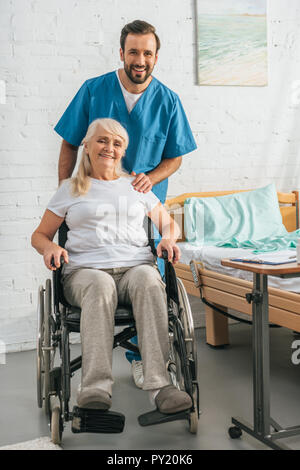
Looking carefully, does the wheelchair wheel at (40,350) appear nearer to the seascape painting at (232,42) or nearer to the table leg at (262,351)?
the table leg at (262,351)

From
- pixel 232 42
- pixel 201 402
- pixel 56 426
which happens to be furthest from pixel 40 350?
pixel 232 42

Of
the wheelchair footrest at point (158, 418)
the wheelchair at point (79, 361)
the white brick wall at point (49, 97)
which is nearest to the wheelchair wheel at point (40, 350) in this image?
the wheelchair at point (79, 361)

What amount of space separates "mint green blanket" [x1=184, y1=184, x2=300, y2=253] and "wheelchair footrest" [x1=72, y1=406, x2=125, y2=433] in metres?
1.52

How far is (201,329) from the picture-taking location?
3.50 metres

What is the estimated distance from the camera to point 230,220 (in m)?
3.24

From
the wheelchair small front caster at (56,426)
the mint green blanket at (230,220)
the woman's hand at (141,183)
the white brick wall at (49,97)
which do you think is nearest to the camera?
the wheelchair small front caster at (56,426)

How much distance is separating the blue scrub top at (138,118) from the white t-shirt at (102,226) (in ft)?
1.08

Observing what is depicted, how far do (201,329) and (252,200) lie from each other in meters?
0.86

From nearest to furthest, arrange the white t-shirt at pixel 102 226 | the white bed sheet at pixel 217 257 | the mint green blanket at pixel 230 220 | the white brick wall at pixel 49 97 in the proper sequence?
the white t-shirt at pixel 102 226, the white bed sheet at pixel 217 257, the white brick wall at pixel 49 97, the mint green blanket at pixel 230 220

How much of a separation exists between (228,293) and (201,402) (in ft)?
1.96

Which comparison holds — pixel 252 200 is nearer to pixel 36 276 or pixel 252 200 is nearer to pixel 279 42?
pixel 279 42

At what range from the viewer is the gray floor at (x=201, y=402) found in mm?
1904

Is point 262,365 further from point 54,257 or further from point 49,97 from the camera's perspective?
point 49,97

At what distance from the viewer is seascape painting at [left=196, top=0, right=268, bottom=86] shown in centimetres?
336
